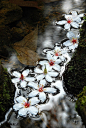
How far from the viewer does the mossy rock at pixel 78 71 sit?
94.5 inches

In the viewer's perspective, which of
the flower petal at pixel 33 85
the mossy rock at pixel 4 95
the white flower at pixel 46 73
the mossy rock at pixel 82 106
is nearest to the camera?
the mossy rock at pixel 82 106

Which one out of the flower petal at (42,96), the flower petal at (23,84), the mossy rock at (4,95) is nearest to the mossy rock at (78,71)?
the flower petal at (42,96)

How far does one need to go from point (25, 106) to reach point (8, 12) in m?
1.98

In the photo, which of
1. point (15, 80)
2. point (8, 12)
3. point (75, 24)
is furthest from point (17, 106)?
point (8, 12)

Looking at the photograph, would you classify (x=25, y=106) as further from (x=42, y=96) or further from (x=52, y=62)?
(x=52, y=62)

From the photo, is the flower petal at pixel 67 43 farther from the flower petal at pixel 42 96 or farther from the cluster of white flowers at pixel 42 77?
the flower petal at pixel 42 96

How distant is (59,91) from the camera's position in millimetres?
2561

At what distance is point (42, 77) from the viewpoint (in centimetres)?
270

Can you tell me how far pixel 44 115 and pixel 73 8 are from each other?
270 centimetres

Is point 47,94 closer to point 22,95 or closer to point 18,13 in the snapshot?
point 22,95

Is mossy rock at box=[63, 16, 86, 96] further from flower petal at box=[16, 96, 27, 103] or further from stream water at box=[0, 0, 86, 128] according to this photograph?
flower petal at box=[16, 96, 27, 103]

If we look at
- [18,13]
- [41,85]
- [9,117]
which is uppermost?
[18,13]

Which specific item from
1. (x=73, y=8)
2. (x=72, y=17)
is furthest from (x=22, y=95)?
(x=73, y=8)

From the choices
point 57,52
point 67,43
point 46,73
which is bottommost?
point 46,73
